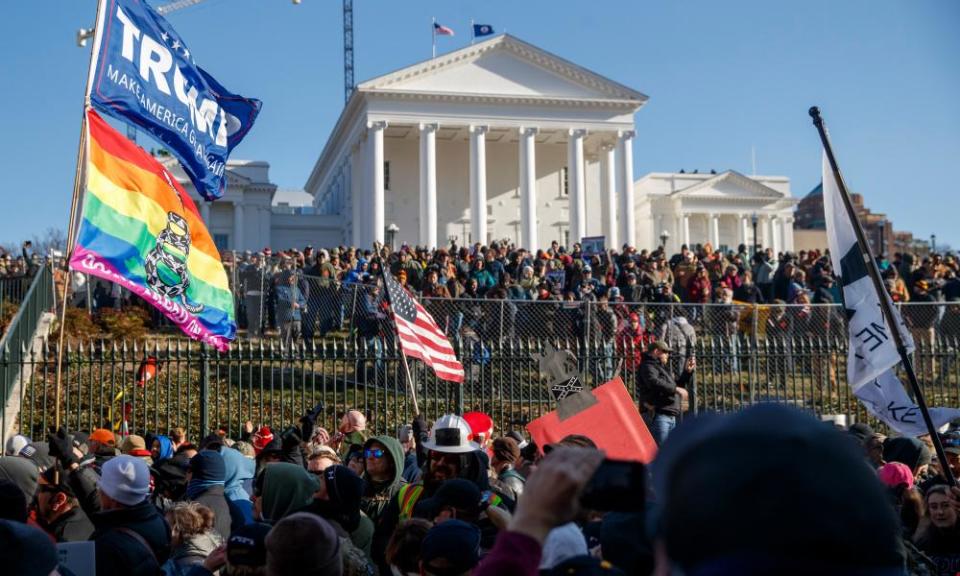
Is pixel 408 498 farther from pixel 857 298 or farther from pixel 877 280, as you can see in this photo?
pixel 857 298

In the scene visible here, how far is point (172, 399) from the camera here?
15.9 meters

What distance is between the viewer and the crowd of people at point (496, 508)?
1.19 metres

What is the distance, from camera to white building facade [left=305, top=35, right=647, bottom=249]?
5228 cm

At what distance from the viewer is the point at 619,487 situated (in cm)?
157

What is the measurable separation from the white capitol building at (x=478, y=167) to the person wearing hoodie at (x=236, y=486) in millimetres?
41459

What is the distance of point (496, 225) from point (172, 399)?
44895mm

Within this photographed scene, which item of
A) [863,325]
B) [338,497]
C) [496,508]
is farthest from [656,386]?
[338,497]

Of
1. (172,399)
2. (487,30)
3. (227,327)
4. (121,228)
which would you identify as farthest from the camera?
(487,30)

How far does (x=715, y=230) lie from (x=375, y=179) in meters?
29.7

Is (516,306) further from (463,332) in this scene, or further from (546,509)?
(546,509)

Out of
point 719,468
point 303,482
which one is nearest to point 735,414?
point 719,468

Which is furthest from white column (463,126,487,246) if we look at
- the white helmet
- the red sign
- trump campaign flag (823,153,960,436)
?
the white helmet

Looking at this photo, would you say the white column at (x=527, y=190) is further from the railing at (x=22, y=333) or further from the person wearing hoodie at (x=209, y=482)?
the person wearing hoodie at (x=209, y=482)

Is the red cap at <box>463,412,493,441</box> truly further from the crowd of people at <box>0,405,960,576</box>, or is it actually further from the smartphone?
the smartphone
